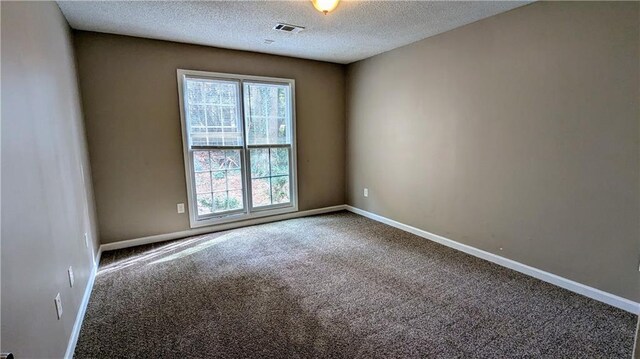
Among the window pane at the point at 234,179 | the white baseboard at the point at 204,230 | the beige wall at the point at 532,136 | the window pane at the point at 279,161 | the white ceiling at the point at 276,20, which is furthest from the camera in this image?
the window pane at the point at 279,161

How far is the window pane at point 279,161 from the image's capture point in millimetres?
4477

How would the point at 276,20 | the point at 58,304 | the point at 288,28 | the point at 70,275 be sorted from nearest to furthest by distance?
the point at 58,304 < the point at 70,275 < the point at 276,20 < the point at 288,28

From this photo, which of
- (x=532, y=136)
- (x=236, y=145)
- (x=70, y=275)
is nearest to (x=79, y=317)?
(x=70, y=275)

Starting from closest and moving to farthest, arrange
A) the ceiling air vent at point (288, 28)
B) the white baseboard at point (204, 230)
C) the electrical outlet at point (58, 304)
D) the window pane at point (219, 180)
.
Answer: the electrical outlet at point (58, 304)
the ceiling air vent at point (288, 28)
the white baseboard at point (204, 230)
the window pane at point (219, 180)

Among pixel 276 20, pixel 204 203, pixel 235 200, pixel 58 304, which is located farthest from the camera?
pixel 235 200

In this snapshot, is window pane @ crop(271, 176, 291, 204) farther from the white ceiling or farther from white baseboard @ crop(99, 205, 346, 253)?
the white ceiling

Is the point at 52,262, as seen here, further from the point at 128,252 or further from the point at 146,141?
the point at 146,141

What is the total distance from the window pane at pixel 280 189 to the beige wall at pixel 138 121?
1.23 meters

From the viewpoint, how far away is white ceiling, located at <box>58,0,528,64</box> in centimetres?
260

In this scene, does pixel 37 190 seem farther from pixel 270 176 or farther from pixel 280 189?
pixel 280 189

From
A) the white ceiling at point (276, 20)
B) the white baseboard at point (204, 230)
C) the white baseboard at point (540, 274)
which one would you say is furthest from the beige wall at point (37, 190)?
the white baseboard at point (540, 274)

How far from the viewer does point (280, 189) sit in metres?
4.60

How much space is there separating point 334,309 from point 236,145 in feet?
8.65

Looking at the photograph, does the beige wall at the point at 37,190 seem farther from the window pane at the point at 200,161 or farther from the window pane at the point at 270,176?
the window pane at the point at 270,176
